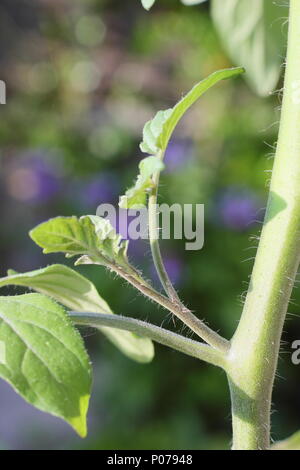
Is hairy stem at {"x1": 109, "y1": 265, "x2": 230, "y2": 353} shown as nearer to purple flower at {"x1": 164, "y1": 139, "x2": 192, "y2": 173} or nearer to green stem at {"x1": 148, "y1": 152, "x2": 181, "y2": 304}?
green stem at {"x1": 148, "y1": 152, "x2": 181, "y2": 304}

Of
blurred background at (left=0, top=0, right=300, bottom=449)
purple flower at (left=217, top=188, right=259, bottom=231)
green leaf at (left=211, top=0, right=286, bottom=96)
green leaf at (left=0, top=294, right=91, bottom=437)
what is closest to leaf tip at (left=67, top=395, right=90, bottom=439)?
green leaf at (left=0, top=294, right=91, bottom=437)

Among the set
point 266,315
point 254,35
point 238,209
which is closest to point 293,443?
point 266,315

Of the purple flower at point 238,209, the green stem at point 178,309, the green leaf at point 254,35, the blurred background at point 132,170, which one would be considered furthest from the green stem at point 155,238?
the purple flower at point 238,209

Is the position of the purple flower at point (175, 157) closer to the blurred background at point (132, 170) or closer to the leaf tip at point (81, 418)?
the blurred background at point (132, 170)

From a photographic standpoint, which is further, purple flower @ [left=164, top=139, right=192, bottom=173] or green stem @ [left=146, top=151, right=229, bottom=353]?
purple flower @ [left=164, top=139, right=192, bottom=173]

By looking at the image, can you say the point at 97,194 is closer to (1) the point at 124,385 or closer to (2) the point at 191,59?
(1) the point at 124,385

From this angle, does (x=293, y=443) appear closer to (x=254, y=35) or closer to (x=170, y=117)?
(x=170, y=117)
